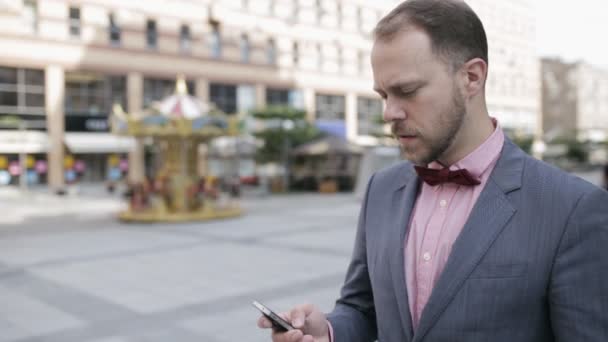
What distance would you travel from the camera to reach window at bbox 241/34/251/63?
37.1m

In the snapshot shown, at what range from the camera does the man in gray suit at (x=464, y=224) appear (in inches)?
59.6

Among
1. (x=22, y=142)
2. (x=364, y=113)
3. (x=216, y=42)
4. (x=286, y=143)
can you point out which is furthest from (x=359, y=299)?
(x=364, y=113)

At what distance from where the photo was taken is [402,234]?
181 cm

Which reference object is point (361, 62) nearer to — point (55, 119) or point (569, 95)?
point (55, 119)

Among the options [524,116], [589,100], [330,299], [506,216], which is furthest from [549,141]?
[506,216]

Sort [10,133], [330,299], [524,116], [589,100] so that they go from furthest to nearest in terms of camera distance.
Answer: [589,100] → [524,116] → [10,133] → [330,299]

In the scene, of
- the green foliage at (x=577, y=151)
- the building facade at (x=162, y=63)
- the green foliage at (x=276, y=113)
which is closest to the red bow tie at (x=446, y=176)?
the building facade at (x=162, y=63)

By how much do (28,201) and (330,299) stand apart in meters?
21.4

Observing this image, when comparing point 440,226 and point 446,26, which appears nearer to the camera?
point 446,26

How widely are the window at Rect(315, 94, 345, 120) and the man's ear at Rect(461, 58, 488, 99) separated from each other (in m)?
39.3

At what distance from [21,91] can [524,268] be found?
3312 cm

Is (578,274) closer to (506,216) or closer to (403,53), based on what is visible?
(506,216)

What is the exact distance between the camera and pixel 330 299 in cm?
704

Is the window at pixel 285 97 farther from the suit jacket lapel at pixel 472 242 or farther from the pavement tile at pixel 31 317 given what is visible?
the suit jacket lapel at pixel 472 242
